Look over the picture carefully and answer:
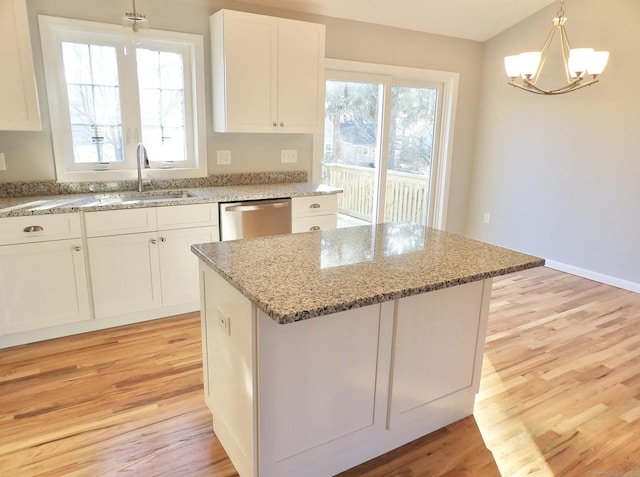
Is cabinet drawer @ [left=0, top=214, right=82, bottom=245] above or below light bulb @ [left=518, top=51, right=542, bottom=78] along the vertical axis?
below

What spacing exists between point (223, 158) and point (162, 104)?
0.62m

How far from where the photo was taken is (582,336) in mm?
3180

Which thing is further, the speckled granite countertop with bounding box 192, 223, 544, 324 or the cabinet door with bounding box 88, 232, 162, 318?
the cabinet door with bounding box 88, 232, 162, 318

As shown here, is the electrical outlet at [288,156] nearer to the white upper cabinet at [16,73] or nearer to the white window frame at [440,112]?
the white window frame at [440,112]

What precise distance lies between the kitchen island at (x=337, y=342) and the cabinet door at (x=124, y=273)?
1.30 m

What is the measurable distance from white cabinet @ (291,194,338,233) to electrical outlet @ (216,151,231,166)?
0.73m

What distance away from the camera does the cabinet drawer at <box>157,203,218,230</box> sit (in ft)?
10.1

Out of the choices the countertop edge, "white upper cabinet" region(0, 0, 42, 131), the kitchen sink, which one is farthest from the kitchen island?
"white upper cabinet" region(0, 0, 42, 131)

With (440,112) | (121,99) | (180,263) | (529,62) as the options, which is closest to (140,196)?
(180,263)

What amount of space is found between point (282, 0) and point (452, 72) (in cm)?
210

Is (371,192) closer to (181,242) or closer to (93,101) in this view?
(181,242)

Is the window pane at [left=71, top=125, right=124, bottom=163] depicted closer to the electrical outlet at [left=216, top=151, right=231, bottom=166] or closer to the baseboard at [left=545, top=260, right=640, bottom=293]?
the electrical outlet at [left=216, top=151, right=231, bottom=166]

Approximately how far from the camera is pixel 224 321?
5.72 ft

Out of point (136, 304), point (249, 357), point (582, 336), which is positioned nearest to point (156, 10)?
point (136, 304)
